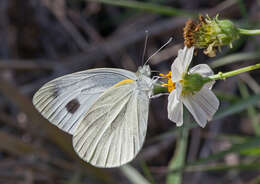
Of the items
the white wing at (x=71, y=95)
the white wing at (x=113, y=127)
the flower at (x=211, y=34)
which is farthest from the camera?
the white wing at (x=71, y=95)

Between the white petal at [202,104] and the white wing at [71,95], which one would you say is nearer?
the white petal at [202,104]

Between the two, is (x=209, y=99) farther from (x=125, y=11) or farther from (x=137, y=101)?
(x=125, y=11)

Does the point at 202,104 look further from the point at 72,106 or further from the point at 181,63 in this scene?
the point at 72,106

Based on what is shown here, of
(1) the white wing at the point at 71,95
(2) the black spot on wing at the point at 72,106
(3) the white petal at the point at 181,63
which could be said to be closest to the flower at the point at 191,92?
(3) the white petal at the point at 181,63

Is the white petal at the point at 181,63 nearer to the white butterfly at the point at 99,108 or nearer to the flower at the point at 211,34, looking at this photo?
the flower at the point at 211,34

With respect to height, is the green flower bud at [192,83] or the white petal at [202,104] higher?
the green flower bud at [192,83]

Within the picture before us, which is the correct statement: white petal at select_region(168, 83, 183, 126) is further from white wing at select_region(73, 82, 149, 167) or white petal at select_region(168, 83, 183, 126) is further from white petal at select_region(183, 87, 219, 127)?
white wing at select_region(73, 82, 149, 167)

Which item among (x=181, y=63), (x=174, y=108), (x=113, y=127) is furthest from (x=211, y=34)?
(x=113, y=127)
